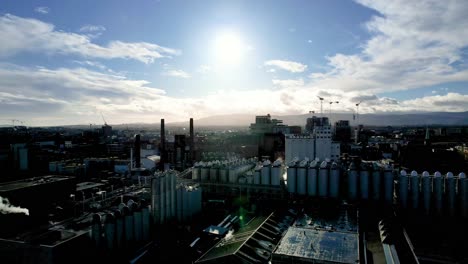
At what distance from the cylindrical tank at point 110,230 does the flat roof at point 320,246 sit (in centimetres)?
1327

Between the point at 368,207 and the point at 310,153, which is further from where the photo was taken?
the point at 310,153

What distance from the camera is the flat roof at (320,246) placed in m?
21.2

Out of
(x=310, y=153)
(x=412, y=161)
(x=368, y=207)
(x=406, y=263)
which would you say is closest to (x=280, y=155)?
(x=310, y=153)

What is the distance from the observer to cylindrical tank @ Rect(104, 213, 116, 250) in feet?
81.6

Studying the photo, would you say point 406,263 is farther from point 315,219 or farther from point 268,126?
point 268,126

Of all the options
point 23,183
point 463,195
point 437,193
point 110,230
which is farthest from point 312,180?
point 23,183

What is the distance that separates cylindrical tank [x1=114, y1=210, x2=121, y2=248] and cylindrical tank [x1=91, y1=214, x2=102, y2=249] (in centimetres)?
174

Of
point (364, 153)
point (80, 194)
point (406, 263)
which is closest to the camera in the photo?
point (406, 263)

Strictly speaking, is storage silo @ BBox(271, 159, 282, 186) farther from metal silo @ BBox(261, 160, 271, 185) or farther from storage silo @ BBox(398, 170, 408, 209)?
storage silo @ BBox(398, 170, 408, 209)

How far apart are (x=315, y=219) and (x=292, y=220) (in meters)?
2.42

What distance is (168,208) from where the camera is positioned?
3316 cm

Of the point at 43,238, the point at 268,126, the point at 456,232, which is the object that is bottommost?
the point at 456,232

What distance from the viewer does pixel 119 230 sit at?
85.6 feet

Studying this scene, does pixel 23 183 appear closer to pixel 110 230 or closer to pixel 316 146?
pixel 110 230
